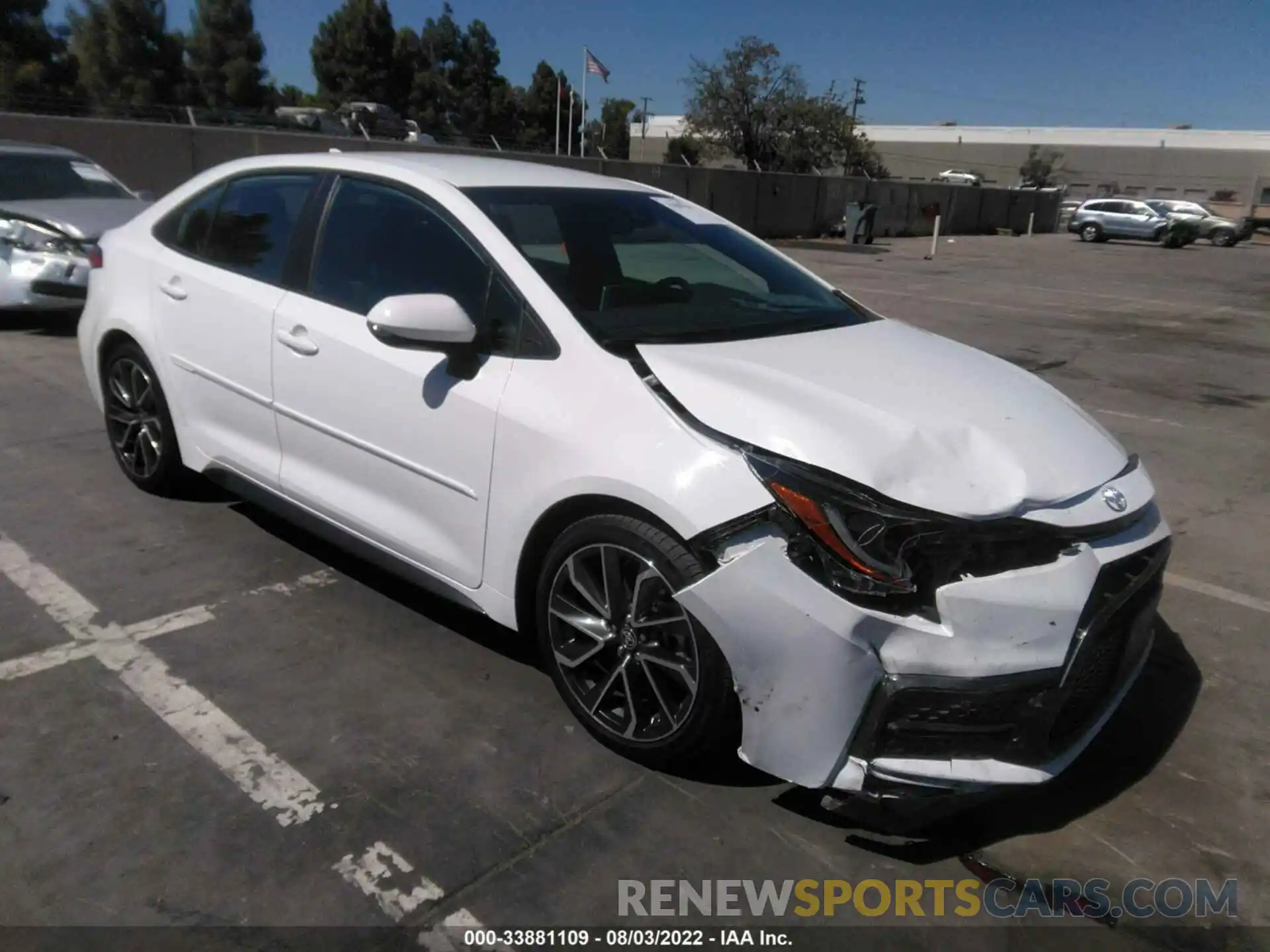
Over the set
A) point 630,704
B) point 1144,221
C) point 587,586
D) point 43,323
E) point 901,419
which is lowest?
point 43,323

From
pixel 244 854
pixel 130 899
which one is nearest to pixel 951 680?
pixel 244 854

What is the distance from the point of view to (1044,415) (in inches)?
119

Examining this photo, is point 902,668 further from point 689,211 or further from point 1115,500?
point 689,211

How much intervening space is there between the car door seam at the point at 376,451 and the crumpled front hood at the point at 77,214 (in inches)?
208

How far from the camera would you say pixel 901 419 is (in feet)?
8.80

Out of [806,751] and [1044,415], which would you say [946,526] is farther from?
[1044,415]

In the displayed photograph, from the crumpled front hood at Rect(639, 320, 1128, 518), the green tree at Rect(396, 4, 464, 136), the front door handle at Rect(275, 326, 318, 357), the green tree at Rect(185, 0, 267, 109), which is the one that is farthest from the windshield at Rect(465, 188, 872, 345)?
the green tree at Rect(396, 4, 464, 136)

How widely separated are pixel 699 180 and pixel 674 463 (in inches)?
974

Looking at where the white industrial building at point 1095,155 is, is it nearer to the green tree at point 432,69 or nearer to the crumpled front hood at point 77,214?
the green tree at point 432,69

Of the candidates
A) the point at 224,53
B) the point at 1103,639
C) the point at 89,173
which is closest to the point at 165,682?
the point at 1103,639

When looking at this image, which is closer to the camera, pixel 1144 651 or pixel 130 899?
pixel 130 899

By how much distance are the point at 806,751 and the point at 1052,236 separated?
4379cm

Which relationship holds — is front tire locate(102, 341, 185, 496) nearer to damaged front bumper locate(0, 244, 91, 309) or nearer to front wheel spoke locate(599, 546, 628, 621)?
front wheel spoke locate(599, 546, 628, 621)

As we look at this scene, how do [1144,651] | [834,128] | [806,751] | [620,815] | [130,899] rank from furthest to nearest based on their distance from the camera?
[834,128] < [1144,651] < [620,815] < [806,751] < [130,899]
